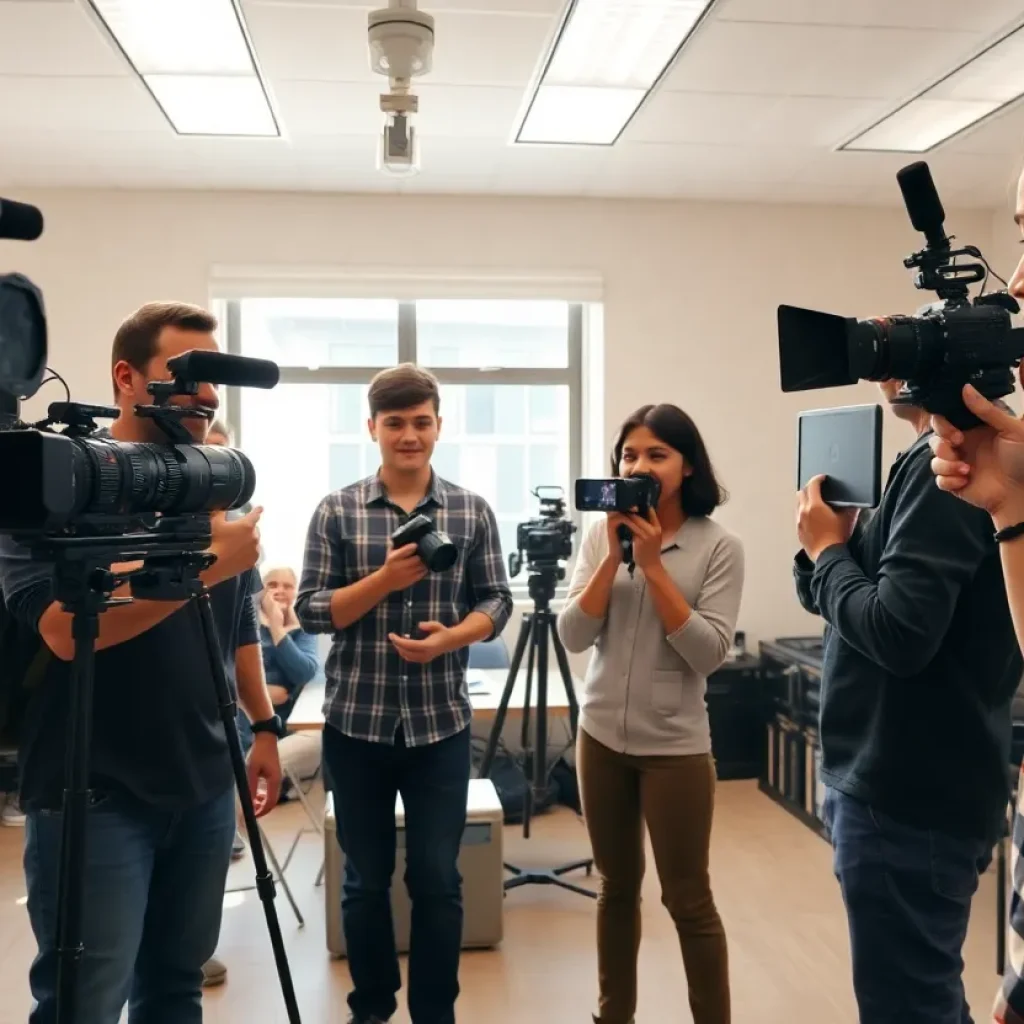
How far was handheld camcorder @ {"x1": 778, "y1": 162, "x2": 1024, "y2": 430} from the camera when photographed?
1006mm

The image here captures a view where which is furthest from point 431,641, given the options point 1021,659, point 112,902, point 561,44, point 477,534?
point 561,44

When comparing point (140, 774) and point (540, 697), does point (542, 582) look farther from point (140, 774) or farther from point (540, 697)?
point (140, 774)

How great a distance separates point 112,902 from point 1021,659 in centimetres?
131

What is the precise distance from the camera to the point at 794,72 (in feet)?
9.58

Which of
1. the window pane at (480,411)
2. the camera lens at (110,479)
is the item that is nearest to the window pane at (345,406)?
the window pane at (480,411)

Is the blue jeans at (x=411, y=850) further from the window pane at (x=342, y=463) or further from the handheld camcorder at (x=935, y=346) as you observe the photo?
the window pane at (x=342, y=463)

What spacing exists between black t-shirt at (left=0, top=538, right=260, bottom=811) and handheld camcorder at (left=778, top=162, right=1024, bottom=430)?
0.93m

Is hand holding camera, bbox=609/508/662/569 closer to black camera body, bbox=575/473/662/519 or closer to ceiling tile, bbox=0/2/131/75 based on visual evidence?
black camera body, bbox=575/473/662/519

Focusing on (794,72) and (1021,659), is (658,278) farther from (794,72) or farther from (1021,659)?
(1021,659)

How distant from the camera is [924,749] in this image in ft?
4.30

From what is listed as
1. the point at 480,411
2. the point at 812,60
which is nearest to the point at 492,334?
the point at 480,411

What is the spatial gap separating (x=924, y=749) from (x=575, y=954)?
1.57 m

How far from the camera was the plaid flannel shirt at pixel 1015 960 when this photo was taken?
78 centimetres

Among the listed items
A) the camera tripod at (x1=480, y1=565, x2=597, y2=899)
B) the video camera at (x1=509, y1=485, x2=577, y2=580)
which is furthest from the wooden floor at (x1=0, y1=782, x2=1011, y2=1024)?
the video camera at (x1=509, y1=485, x2=577, y2=580)
